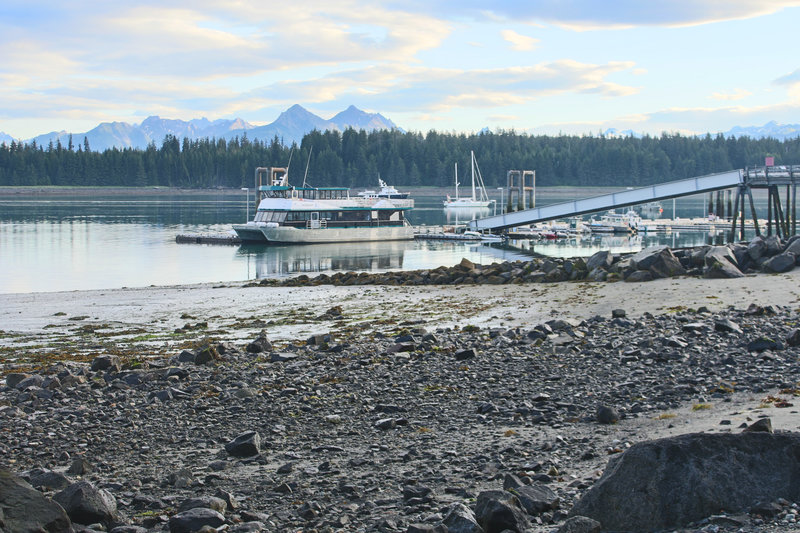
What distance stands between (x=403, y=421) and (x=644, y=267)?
21085 mm

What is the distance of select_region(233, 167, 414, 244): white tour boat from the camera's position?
69.3 m

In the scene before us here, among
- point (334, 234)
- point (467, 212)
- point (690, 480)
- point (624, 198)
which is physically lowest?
point (690, 480)

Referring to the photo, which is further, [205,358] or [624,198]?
[624,198]

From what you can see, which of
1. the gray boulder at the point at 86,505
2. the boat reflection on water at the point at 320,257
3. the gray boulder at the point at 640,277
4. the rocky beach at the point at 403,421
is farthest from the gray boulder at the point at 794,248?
the gray boulder at the point at 86,505

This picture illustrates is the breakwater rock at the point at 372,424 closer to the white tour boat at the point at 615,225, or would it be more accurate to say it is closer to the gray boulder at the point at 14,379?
the gray boulder at the point at 14,379

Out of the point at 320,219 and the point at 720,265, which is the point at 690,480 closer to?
the point at 720,265

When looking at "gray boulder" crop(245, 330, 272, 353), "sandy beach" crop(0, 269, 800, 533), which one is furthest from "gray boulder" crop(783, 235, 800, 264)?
"gray boulder" crop(245, 330, 272, 353)

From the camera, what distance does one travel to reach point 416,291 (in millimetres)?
30594

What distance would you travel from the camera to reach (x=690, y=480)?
611 centimetres

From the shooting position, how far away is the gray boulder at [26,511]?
604cm

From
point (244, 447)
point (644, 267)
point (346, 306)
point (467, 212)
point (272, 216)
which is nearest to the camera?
point (244, 447)

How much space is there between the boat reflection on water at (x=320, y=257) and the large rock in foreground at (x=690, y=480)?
40402 millimetres

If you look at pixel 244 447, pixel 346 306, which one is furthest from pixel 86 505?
pixel 346 306

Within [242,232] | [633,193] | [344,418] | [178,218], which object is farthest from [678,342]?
[178,218]
